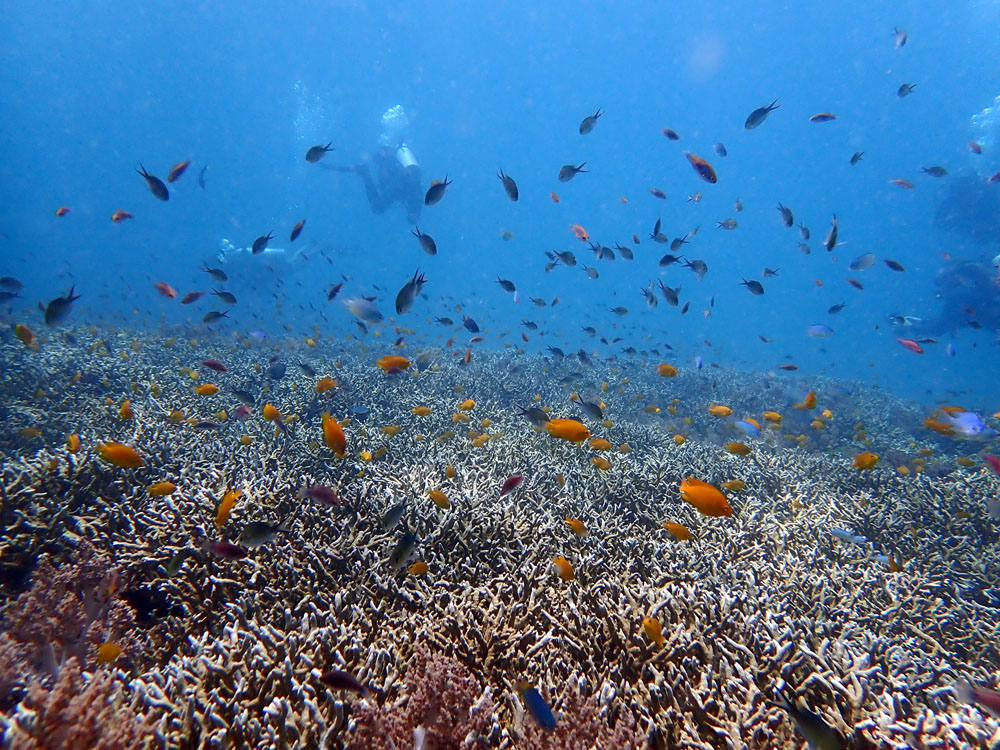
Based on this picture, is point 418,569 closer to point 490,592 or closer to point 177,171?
point 490,592

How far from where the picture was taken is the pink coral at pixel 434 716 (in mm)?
2176

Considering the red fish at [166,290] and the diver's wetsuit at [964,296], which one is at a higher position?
the diver's wetsuit at [964,296]

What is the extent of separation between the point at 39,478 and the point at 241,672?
397cm

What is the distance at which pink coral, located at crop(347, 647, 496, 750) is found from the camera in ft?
7.14

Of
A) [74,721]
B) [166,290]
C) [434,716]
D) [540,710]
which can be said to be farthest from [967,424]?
[166,290]

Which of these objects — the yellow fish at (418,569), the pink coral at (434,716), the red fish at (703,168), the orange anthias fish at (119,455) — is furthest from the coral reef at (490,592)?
the red fish at (703,168)

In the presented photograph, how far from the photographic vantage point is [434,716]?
2.28 metres

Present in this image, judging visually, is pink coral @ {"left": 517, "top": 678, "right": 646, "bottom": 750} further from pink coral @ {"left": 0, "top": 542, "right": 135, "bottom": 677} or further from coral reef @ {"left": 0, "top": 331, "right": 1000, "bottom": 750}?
pink coral @ {"left": 0, "top": 542, "right": 135, "bottom": 677}

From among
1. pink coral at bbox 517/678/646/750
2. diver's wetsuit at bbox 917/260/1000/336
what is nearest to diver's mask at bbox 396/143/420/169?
diver's wetsuit at bbox 917/260/1000/336

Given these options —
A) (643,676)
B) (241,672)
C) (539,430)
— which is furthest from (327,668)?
(539,430)

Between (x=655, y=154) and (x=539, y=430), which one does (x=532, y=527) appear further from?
(x=655, y=154)

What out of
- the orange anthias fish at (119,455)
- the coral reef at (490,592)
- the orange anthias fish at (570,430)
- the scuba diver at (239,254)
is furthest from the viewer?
the scuba diver at (239,254)

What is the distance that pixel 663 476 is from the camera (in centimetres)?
648

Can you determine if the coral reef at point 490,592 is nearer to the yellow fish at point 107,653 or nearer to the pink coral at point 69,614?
the pink coral at point 69,614
